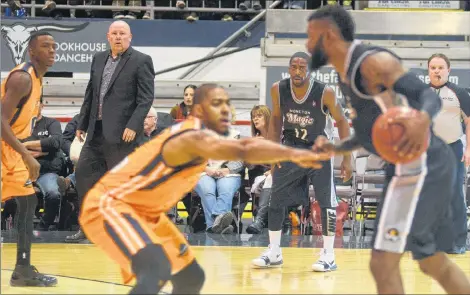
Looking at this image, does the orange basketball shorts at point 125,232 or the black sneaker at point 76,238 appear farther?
the black sneaker at point 76,238

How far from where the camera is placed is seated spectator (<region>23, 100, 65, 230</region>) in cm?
986

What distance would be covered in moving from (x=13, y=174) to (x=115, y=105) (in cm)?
203

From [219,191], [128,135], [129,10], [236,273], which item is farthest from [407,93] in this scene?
[129,10]

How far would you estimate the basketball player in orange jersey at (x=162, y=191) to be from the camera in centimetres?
458

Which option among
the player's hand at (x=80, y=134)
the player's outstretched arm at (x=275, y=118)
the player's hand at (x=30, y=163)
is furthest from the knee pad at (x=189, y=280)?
the player's hand at (x=80, y=134)

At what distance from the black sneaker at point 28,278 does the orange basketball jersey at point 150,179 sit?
1.71 m

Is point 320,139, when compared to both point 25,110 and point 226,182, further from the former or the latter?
point 226,182

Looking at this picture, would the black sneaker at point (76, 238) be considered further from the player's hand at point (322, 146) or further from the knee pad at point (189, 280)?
the player's hand at point (322, 146)

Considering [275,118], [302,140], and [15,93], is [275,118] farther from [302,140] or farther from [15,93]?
[15,93]

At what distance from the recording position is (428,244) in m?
4.82

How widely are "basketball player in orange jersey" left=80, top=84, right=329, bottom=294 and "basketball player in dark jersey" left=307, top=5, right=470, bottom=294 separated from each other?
43 centimetres

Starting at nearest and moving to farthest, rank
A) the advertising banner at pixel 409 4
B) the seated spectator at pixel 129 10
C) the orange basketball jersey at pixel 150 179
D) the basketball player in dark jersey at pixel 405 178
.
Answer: the basketball player in dark jersey at pixel 405 178
the orange basketball jersey at pixel 150 179
the advertising banner at pixel 409 4
the seated spectator at pixel 129 10

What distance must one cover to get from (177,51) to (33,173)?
716 centimetres

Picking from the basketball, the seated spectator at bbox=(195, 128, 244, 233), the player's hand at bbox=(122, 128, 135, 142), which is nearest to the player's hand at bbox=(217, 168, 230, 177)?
the seated spectator at bbox=(195, 128, 244, 233)
